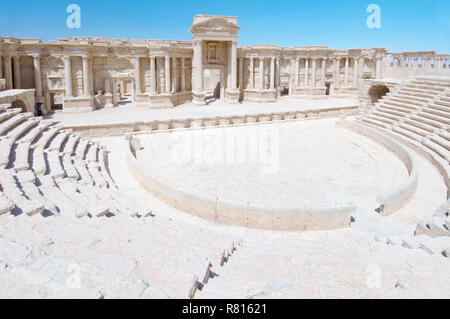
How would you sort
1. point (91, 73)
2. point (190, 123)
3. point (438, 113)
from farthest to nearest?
point (91, 73) → point (190, 123) → point (438, 113)

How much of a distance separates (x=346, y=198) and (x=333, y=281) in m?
5.84

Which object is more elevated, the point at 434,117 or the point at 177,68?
the point at 177,68

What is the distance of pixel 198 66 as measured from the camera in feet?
90.5

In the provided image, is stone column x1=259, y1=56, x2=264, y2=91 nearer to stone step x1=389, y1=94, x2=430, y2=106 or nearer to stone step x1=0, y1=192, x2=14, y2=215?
stone step x1=389, y1=94, x2=430, y2=106

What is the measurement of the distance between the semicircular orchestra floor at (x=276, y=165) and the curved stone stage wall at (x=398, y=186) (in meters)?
0.30

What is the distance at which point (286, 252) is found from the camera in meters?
6.42

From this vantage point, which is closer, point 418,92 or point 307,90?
point 418,92

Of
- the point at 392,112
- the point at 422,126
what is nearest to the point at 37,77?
the point at 392,112

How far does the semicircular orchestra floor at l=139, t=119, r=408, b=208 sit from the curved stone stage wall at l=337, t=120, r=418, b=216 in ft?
0.97

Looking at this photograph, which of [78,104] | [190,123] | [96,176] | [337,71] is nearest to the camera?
[96,176]

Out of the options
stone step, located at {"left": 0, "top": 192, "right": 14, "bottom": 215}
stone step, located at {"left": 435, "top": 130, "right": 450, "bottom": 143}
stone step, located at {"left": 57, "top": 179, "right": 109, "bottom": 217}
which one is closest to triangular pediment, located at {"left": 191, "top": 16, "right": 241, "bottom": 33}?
stone step, located at {"left": 435, "top": 130, "right": 450, "bottom": 143}

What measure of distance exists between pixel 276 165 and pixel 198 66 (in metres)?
16.8

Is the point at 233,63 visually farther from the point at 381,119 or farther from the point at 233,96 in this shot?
the point at 381,119

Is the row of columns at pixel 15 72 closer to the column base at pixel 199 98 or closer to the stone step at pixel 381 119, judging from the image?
the column base at pixel 199 98
